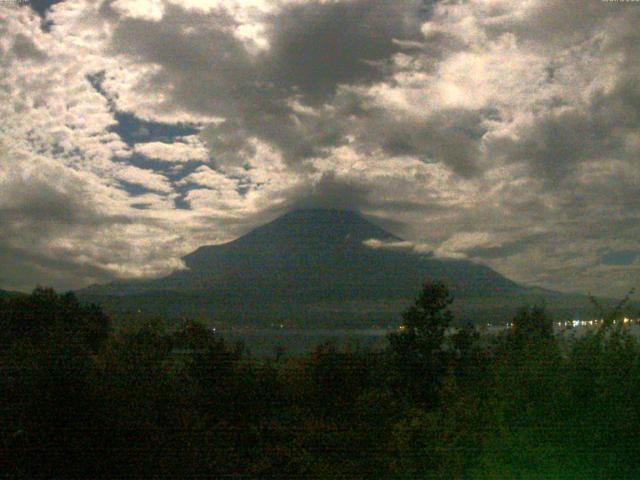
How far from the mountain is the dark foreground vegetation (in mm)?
696

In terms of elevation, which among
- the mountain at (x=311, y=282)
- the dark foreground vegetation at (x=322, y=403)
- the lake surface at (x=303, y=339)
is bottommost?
the dark foreground vegetation at (x=322, y=403)

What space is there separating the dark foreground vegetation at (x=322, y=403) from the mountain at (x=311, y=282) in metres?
0.70

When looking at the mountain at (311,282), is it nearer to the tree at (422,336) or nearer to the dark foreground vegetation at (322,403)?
the tree at (422,336)

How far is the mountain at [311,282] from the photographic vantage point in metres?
6.32

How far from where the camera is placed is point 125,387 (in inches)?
161

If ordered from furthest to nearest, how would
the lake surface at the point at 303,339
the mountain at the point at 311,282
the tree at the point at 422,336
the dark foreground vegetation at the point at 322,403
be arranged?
1. the mountain at the point at 311,282
2. the lake surface at the point at 303,339
3. the tree at the point at 422,336
4. the dark foreground vegetation at the point at 322,403

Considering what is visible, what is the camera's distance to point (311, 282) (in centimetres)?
1056

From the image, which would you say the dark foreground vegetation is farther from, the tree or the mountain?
the mountain

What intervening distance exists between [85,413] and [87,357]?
1.23 ft

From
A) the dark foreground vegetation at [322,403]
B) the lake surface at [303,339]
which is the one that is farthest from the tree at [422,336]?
the lake surface at [303,339]

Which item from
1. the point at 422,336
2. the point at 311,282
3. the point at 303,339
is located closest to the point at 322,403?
the point at 303,339

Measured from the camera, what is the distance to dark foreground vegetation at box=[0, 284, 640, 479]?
9.90ft

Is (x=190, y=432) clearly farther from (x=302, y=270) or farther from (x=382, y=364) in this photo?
(x=302, y=270)

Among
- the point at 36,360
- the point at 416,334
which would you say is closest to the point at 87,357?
the point at 36,360
